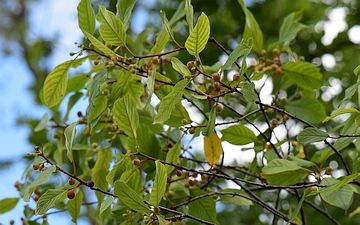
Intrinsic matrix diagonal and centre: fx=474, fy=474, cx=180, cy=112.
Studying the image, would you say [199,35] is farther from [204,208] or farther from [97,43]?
[204,208]

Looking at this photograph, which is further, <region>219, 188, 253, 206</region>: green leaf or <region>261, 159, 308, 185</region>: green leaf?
<region>219, 188, 253, 206</region>: green leaf

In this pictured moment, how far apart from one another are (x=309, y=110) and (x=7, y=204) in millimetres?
665

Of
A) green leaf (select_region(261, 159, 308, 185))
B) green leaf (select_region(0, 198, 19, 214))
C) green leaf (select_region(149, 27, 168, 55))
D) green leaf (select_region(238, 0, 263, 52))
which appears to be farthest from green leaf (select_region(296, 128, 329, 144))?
green leaf (select_region(0, 198, 19, 214))

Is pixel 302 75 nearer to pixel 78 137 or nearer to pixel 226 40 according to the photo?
pixel 78 137

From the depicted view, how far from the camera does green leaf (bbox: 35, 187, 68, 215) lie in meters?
0.70

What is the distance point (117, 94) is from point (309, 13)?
59.8 inches

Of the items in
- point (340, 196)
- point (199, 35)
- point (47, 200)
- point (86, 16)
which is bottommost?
point (340, 196)

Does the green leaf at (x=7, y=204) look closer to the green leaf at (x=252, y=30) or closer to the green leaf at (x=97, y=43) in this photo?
the green leaf at (x=97, y=43)

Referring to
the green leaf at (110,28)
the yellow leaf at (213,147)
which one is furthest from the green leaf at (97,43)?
the yellow leaf at (213,147)

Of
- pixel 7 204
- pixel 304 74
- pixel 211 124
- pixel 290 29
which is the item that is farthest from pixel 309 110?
pixel 7 204

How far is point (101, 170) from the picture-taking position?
2.90 ft

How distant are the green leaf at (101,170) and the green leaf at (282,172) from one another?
0.97 feet

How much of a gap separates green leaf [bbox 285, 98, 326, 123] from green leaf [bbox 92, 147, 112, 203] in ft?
1.26

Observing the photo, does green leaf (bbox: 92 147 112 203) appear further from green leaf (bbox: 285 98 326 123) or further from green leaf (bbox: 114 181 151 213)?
green leaf (bbox: 285 98 326 123)
